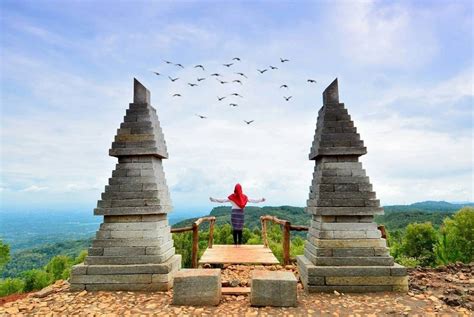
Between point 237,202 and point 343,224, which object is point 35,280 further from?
point 343,224

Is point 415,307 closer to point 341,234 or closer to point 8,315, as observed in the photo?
point 341,234

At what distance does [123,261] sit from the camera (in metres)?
7.27

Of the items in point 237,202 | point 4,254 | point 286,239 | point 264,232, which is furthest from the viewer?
point 4,254

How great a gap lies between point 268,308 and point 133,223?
3.31 meters

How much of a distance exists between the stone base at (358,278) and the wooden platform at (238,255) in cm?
279

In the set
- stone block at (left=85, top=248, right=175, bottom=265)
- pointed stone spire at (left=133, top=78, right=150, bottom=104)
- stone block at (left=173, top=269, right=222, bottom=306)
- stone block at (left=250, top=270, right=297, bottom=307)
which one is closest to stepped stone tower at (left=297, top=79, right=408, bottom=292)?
stone block at (left=250, top=270, right=297, bottom=307)

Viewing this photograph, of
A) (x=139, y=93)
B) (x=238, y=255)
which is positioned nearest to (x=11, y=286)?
(x=238, y=255)

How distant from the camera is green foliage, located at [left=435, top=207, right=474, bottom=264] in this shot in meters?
13.9

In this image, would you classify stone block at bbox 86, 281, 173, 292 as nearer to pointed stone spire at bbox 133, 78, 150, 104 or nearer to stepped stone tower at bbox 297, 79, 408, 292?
stepped stone tower at bbox 297, 79, 408, 292

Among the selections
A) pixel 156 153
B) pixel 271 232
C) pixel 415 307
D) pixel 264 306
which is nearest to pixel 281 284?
pixel 264 306

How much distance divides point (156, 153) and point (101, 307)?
10.5ft

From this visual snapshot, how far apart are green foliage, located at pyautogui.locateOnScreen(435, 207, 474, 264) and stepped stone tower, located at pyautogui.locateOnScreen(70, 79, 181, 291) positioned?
38.8ft

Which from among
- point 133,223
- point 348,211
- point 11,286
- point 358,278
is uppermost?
point 348,211

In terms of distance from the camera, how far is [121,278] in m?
7.16
